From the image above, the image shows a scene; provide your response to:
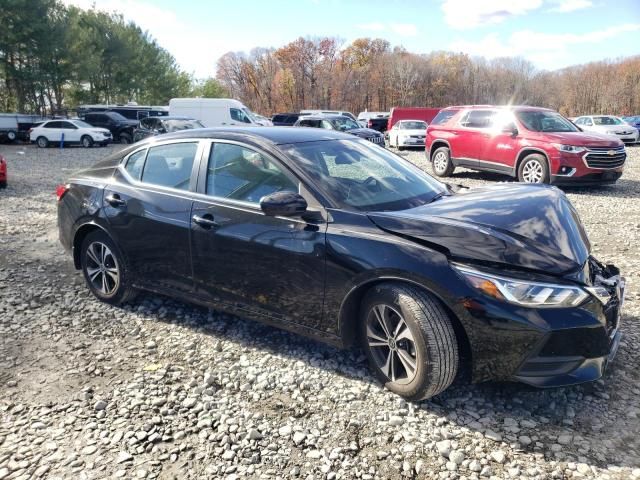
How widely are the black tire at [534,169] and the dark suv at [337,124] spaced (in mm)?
10559

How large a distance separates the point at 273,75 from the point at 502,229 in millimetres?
86945

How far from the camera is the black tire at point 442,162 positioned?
13.0 m

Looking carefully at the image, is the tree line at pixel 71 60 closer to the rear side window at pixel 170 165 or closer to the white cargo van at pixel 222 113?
the white cargo van at pixel 222 113

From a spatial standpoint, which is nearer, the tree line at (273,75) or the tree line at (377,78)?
the tree line at (273,75)

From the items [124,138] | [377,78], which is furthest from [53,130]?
[377,78]

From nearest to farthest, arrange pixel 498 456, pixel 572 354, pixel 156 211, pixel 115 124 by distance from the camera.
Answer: pixel 498 456, pixel 572 354, pixel 156 211, pixel 115 124

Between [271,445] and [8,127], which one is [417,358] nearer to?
[271,445]

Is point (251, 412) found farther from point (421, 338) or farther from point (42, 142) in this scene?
point (42, 142)

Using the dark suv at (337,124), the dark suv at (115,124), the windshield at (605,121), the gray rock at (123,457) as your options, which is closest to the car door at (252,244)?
the gray rock at (123,457)

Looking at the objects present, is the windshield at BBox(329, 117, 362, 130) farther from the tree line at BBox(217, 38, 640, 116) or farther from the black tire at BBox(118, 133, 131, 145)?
the tree line at BBox(217, 38, 640, 116)

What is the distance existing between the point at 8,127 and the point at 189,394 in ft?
101

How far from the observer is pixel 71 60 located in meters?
38.5

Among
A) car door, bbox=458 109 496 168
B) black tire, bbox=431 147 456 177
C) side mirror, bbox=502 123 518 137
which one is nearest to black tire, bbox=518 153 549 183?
side mirror, bbox=502 123 518 137

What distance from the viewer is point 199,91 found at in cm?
8144
